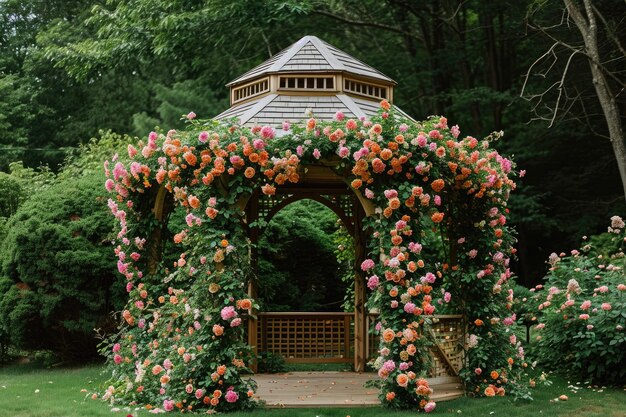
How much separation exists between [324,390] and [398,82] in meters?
11.6

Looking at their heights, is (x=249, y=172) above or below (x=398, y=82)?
below

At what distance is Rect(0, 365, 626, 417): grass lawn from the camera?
7332 millimetres

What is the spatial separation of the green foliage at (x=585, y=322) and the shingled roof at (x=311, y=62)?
3.62 metres

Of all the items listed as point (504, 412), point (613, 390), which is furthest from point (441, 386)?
point (613, 390)

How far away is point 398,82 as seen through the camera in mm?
18734

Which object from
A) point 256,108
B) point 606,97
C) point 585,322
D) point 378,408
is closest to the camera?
point 378,408

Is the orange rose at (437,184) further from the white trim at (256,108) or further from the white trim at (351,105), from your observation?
the white trim at (256,108)

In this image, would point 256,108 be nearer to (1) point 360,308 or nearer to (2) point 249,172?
(2) point 249,172

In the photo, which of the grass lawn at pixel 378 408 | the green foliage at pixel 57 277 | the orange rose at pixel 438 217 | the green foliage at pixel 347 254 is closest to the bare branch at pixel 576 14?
the green foliage at pixel 347 254

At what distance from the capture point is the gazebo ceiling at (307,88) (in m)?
8.43

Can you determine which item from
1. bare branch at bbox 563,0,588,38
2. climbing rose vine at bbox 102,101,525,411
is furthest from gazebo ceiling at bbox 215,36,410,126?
Result: bare branch at bbox 563,0,588,38

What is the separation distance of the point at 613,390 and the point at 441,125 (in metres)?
3.79

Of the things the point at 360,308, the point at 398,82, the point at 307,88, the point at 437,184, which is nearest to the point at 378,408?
the point at 437,184

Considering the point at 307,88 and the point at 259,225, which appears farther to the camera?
the point at 307,88
